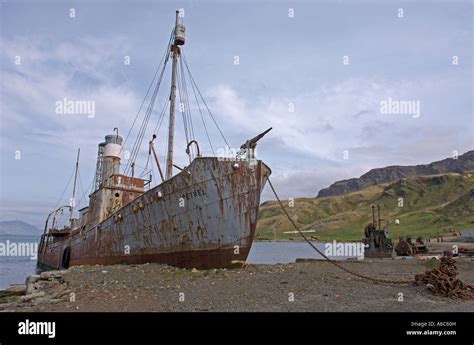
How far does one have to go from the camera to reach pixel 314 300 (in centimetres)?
962

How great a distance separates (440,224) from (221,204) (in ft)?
434

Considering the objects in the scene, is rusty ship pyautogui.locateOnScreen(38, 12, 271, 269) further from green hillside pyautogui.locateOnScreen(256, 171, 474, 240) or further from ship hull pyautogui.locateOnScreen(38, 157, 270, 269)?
green hillside pyautogui.locateOnScreen(256, 171, 474, 240)

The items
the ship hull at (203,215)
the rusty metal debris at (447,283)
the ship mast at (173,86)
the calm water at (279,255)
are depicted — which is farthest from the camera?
the calm water at (279,255)

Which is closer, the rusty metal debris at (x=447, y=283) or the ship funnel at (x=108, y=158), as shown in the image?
the rusty metal debris at (x=447, y=283)

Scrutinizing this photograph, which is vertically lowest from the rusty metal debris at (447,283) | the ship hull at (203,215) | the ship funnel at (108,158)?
the rusty metal debris at (447,283)

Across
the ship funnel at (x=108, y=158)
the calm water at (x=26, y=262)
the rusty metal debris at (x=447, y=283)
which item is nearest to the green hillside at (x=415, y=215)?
the calm water at (x=26, y=262)

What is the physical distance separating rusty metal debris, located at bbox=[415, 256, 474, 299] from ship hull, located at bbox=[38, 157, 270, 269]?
796cm

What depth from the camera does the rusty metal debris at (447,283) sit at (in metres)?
9.89

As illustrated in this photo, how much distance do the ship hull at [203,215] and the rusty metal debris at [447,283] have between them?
7.96 metres

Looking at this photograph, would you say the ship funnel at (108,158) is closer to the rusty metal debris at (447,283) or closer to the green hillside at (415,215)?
the rusty metal debris at (447,283)

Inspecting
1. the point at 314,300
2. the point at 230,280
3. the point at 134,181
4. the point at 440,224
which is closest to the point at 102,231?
the point at 134,181

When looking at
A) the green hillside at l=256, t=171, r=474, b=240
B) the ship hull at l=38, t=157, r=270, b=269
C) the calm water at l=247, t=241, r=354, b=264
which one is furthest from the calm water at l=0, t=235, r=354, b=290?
the green hillside at l=256, t=171, r=474, b=240

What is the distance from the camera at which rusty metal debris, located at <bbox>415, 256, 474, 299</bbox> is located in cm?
989
